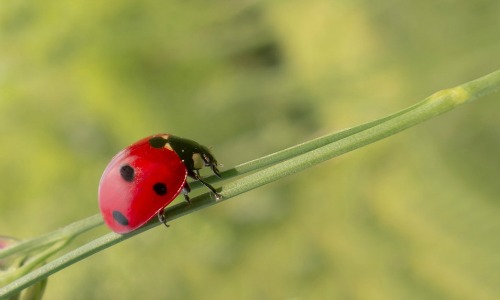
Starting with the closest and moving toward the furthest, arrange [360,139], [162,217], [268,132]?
[360,139] < [162,217] < [268,132]

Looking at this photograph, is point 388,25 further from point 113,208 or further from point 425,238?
point 113,208

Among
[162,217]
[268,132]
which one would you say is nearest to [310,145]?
[162,217]

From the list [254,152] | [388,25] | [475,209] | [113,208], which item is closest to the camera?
[113,208]

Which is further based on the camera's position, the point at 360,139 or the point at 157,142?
the point at 157,142

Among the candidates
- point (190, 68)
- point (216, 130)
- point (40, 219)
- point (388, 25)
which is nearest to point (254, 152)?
point (216, 130)

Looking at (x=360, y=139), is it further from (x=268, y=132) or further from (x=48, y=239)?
(x=268, y=132)

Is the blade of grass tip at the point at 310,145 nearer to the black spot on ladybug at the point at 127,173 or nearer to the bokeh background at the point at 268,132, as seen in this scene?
the black spot on ladybug at the point at 127,173

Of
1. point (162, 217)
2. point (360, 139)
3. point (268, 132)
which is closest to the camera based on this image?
point (360, 139)
